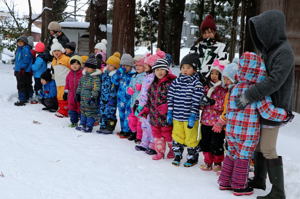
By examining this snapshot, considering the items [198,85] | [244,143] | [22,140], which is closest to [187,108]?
[198,85]

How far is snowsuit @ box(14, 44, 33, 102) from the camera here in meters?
8.81

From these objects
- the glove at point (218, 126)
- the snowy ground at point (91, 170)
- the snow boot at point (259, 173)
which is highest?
the glove at point (218, 126)

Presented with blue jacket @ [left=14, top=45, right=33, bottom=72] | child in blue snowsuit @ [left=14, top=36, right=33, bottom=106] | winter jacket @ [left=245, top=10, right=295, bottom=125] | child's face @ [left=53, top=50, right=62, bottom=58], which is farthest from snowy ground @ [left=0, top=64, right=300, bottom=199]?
blue jacket @ [left=14, top=45, right=33, bottom=72]

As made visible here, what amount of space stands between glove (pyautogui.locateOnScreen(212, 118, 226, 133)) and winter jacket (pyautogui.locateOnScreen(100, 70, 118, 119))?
2525 millimetres

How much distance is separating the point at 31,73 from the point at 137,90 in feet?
13.4

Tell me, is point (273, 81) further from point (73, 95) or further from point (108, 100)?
point (73, 95)

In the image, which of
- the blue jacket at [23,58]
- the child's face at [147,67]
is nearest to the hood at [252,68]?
the child's face at [147,67]

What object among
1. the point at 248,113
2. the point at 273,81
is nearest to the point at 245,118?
the point at 248,113

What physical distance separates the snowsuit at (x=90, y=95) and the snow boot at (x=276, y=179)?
3.70 metres

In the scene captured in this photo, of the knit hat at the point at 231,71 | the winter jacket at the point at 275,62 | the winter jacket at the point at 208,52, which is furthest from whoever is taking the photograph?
the winter jacket at the point at 208,52

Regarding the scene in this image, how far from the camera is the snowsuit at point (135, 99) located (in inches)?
238

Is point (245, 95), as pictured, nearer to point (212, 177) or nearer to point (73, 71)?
point (212, 177)

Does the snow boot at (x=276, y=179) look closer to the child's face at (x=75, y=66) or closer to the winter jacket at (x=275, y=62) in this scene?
the winter jacket at (x=275, y=62)

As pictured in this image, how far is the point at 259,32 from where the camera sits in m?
3.90
